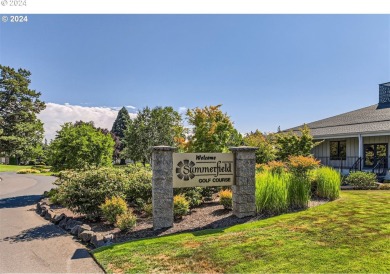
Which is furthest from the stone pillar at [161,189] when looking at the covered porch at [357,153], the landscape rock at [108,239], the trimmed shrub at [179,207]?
the covered porch at [357,153]

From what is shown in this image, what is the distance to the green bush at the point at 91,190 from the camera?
27.4 ft

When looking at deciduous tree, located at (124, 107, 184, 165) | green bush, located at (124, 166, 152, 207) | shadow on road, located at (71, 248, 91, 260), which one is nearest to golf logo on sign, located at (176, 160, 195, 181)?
green bush, located at (124, 166, 152, 207)

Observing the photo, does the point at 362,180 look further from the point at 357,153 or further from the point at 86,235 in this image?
the point at 86,235

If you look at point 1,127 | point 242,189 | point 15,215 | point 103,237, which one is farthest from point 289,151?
point 1,127

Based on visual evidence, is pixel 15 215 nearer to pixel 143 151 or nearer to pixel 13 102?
pixel 143 151

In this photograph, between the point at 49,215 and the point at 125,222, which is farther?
the point at 49,215

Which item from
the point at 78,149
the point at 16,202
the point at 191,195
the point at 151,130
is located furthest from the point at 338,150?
the point at 16,202

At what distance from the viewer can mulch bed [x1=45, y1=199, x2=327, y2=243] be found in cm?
696

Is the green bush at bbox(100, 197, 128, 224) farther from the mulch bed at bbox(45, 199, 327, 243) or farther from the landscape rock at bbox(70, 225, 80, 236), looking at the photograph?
the landscape rock at bbox(70, 225, 80, 236)

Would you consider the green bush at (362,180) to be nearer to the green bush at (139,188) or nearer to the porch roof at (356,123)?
the porch roof at (356,123)

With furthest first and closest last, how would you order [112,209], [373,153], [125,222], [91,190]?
[373,153] → [91,190] → [112,209] → [125,222]

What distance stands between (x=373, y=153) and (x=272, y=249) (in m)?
17.1

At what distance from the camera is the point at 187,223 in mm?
7625

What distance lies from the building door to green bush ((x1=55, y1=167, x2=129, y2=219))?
16985mm
